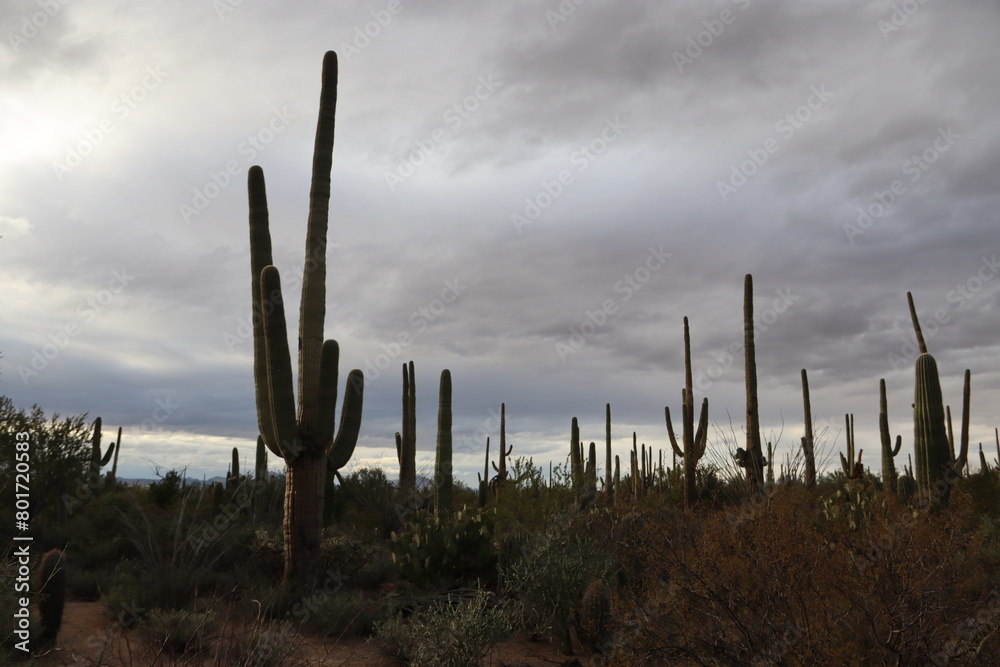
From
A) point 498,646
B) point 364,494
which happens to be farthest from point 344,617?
point 364,494

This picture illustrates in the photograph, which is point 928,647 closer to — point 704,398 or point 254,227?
point 254,227

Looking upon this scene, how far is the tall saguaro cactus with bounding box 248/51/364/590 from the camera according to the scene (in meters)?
10.3

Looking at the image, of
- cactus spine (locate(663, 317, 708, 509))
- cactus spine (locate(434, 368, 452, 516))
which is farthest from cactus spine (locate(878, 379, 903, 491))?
cactus spine (locate(434, 368, 452, 516))

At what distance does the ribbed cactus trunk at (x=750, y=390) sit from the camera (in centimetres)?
1651

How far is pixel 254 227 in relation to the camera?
11.5 metres

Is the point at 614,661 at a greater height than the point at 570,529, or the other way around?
the point at 570,529

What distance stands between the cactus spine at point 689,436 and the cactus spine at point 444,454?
19.2ft

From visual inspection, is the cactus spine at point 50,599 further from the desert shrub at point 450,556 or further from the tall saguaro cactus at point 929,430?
the tall saguaro cactus at point 929,430

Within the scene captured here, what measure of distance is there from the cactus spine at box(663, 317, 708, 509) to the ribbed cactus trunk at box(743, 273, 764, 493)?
170 cm

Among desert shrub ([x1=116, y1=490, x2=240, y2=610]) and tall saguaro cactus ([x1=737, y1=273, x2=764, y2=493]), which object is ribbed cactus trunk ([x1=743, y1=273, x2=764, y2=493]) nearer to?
tall saguaro cactus ([x1=737, y1=273, x2=764, y2=493])

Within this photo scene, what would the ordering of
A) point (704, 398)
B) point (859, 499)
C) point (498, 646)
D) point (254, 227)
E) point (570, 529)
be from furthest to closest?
point (704, 398), point (859, 499), point (254, 227), point (570, 529), point (498, 646)

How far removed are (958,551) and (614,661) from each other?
294 cm

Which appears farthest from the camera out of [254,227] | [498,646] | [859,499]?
[859,499]

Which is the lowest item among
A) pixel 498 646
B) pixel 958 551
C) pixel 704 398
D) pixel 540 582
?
pixel 498 646
